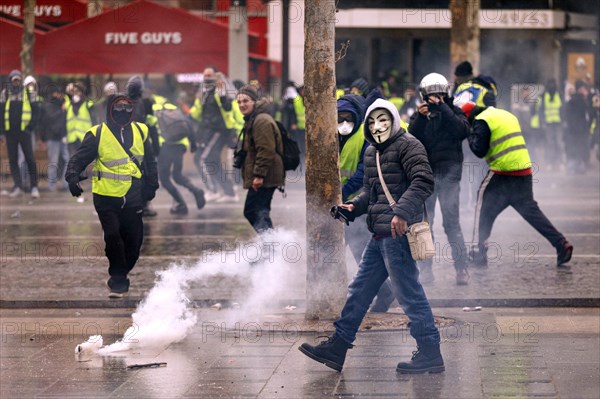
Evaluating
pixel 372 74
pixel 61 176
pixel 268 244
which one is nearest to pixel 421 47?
pixel 372 74

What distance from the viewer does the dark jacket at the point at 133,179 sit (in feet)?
32.3

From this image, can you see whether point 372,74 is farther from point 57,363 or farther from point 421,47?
point 57,363

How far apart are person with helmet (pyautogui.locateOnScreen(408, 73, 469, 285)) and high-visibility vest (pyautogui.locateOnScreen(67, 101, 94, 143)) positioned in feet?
32.2

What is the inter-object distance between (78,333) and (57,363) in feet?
3.47

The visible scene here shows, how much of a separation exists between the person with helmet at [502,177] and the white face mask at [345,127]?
209 cm

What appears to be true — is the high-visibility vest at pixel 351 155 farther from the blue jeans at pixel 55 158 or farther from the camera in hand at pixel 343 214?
the blue jeans at pixel 55 158

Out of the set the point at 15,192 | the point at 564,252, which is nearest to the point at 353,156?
the point at 564,252

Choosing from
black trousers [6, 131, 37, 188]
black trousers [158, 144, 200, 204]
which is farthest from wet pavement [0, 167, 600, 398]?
black trousers [6, 131, 37, 188]

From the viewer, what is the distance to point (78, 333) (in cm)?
895

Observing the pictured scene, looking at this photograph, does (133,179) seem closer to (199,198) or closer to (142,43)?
(199,198)

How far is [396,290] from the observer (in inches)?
297

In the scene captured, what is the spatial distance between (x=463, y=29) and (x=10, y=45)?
28.1 ft

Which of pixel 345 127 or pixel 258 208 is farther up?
pixel 345 127

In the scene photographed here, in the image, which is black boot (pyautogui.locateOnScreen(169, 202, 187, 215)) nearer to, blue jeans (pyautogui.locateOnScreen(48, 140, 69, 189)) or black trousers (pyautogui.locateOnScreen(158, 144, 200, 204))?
black trousers (pyautogui.locateOnScreen(158, 144, 200, 204))
